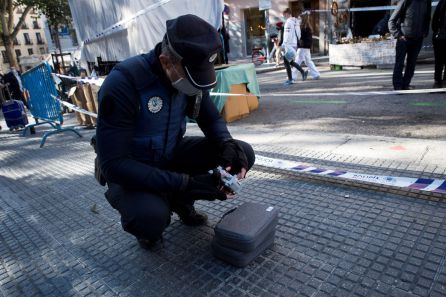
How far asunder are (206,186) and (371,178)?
1629mm

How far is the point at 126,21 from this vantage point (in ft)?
20.6

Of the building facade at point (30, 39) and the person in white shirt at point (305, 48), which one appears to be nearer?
the person in white shirt at point (305, 48)

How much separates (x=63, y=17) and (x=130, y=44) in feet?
69.2

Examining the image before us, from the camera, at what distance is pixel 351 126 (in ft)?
15.8

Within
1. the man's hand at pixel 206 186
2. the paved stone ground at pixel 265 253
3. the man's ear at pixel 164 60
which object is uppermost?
the man's ear at pixel 164 60

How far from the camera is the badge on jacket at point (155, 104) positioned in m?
1.94

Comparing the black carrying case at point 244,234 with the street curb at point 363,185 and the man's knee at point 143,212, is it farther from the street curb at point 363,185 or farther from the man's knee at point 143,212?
the street curb at point 363,185

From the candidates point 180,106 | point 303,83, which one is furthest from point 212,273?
point 303,83

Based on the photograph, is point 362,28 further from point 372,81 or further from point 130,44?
point 130,44

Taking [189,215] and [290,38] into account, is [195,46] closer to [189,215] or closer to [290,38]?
[189,215]

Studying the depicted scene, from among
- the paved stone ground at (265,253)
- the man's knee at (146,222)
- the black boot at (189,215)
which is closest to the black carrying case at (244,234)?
the paved stone ground at (265,253)

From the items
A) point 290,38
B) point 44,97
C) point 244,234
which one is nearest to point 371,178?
point 244,234

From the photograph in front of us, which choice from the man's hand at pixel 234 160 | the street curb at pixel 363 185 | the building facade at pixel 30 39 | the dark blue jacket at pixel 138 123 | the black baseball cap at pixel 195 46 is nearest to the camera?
the black baseball cap at pixel 195 46

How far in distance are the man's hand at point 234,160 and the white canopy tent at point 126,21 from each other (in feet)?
12.2
